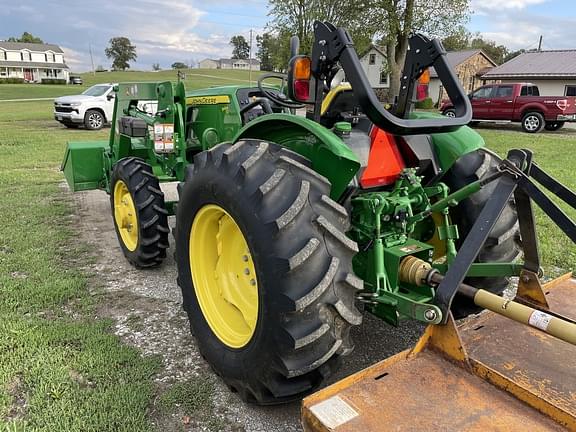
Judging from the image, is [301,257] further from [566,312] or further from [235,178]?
[566,312]

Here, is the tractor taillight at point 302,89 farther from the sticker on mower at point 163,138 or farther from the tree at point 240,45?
the tree at point 240,45

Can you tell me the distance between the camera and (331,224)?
217 centimetres

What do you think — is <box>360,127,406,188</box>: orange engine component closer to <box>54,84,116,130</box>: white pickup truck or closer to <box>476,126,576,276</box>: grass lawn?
<box>476,126,576,276</box>: grass lawn

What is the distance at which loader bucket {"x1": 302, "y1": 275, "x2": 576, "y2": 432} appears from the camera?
180cm

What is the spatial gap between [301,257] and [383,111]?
31.2 inches

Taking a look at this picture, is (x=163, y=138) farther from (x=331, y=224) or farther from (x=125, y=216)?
(x=331, y=224)

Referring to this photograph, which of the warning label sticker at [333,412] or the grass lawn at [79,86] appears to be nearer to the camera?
the warning label sticker at [333,412]

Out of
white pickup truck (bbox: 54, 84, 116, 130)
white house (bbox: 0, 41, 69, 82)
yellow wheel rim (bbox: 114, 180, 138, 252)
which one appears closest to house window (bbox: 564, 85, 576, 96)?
white pickup truck (bbox: 54, 84, 116, 130)

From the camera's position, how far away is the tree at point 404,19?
25.4 metres

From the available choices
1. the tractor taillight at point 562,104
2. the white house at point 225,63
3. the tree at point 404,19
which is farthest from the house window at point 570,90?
the white house at point 225,63

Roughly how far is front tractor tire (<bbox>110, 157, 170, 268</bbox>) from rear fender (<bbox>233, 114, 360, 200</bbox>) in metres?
1.71

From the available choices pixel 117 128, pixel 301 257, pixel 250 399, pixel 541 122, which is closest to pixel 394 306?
pixel 301 257

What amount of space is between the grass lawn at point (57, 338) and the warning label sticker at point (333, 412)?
109 centimetres

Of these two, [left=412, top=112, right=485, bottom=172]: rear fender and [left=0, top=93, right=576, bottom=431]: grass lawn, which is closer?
[left=0, top=93, right=576, bottom=431]: grass lawn
